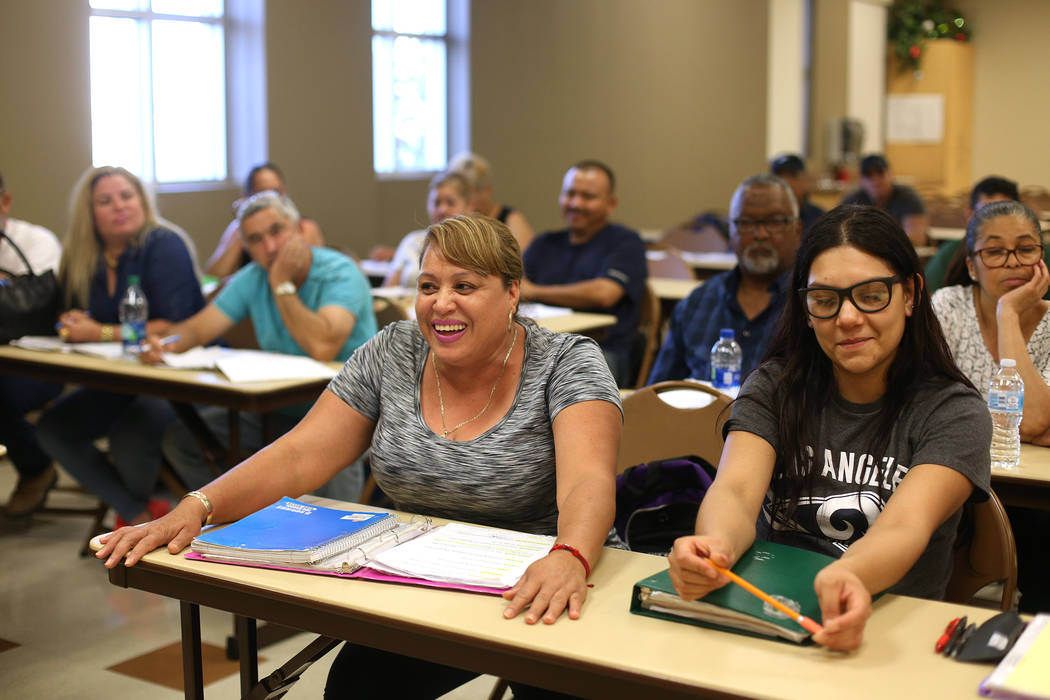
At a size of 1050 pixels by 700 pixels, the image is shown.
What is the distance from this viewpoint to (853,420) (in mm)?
1836

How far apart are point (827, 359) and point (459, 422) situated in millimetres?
683

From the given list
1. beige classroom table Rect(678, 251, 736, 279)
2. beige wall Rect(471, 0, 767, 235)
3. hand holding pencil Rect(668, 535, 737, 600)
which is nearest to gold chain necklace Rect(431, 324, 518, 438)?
hand holding pencil Rect(668, 535, 737, 600)

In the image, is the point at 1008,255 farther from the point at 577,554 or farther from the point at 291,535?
the point at 291,535

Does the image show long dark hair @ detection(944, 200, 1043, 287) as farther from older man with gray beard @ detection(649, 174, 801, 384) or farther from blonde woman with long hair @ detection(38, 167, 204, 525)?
blonde woman with long hair @ detection(38, 167, 204, 525)

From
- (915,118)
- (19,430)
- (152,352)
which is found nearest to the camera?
(152,352)

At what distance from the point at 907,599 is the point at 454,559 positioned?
0.67 meters

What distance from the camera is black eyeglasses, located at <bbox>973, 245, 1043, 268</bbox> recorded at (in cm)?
270

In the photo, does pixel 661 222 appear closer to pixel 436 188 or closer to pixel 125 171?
pixel 436 188

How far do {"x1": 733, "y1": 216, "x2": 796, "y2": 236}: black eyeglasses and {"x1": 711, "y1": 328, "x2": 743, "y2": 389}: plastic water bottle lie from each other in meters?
0.34

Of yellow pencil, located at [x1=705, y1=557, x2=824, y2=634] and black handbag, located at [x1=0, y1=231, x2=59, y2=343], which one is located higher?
black handbag, located at [x1=0, y1=231, x2=59, y2=343]

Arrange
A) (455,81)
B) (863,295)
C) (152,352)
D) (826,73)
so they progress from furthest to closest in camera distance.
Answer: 1. (826,73)
2. (455,81)
3. (152,352)
4. (863,295)

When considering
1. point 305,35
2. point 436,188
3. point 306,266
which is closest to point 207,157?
point 305,35

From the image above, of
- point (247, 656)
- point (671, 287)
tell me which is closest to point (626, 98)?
point (671, 287)

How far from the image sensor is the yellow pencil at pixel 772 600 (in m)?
1.39
